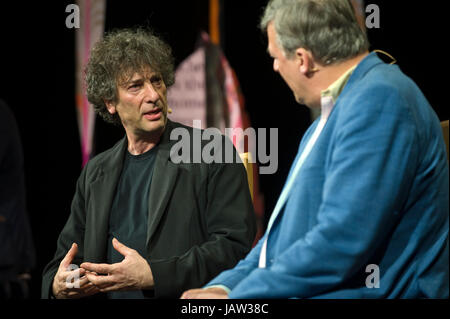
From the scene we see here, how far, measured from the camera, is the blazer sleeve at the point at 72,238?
2.57 meters

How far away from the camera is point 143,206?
8.20 feet

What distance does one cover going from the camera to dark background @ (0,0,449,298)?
4320 millimetres

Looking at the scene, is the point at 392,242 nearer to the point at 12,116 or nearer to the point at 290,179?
the point at 290,179

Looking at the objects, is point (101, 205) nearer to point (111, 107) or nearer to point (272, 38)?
point (111, 107)

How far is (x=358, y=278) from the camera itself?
5.33ft

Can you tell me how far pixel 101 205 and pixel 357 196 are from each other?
132cm

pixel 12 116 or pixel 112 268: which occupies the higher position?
pixel 12 116

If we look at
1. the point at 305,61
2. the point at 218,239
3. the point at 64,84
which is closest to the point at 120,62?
the point at 218,239

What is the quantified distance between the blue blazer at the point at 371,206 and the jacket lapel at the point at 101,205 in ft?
3.19

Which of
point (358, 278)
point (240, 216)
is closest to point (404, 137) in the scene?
point (358, 278)

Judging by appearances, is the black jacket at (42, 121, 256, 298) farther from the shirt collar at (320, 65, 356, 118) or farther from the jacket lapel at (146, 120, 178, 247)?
the shirt collar at (320, 65, 356, 118)

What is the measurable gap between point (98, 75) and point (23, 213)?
157cm

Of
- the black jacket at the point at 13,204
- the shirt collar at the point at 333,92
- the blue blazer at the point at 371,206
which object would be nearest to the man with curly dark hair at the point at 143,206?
the blue blazer at the point at 371,206

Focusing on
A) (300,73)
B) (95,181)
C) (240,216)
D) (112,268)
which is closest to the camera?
(300,73)
